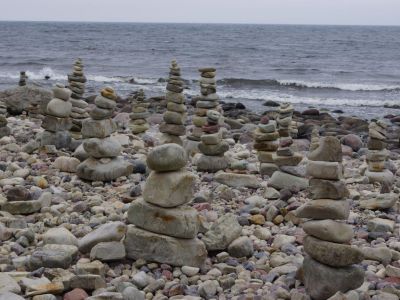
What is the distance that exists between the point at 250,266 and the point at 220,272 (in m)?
0.38

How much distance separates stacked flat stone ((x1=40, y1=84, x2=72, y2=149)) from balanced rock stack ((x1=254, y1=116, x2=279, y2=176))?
151 inches

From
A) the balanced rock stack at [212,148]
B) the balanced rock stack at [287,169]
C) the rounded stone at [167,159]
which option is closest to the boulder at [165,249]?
the rounded stone at [167,159]

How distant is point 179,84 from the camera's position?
12.7 meters

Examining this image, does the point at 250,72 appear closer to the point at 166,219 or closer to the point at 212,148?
the point at 212,148

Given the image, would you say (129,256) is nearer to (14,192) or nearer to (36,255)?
(36,255)

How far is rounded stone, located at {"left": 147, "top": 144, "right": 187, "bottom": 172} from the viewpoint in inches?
253

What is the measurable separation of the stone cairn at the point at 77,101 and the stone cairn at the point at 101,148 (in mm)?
2705

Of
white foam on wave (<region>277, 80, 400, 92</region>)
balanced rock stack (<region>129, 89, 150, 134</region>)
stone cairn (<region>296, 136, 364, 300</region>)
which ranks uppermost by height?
stone cairn (<region>296, 136, 364, 300</region>)

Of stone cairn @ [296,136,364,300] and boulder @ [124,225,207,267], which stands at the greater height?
stone cairn @ [296,136,364,300]

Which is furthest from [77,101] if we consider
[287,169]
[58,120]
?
[287,169]

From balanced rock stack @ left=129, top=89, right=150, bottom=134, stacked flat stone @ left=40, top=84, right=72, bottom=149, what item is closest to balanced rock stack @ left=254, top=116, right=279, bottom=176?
stacked flat stone @ left=40, top=84, right=72, bottom=149

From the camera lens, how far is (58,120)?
12.0 meters

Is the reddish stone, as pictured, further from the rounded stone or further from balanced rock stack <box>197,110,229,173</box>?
balanced rock stack <box>197,110,229,173</box>

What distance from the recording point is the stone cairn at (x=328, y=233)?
5.48 m
